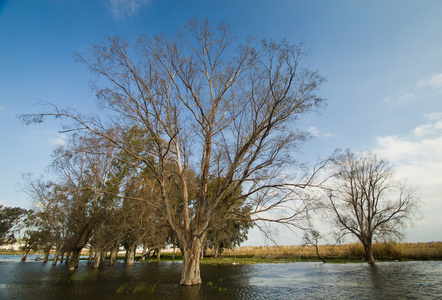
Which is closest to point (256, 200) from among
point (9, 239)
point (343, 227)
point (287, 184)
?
point (287, 184)

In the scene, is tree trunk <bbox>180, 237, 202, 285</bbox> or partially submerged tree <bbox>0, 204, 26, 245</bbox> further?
partially submerged tree <bbox>0, 204, 26, 245</bbox>

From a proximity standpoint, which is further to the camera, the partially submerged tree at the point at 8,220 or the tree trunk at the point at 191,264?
the partially submerged tree at the point at 8,220

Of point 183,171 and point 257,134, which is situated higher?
point 257,134

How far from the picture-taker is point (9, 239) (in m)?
45.0

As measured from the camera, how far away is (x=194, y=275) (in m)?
11.7

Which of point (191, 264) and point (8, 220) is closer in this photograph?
point (191, 264)

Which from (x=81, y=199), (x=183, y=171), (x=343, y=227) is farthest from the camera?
(x=343, y=227)

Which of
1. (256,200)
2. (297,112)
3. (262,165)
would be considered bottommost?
(256,200)

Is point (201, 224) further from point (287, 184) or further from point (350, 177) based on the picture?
point (350, 177)

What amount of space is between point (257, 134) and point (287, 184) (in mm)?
2766

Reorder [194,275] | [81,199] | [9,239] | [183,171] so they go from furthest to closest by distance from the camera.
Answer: [9,239] → [81,199] → [183,171] → [194,275]

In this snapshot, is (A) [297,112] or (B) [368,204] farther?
(B) [368,204]

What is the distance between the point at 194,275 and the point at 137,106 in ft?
28.1

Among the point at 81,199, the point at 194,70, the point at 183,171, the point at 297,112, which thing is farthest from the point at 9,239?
the point at 297,112
